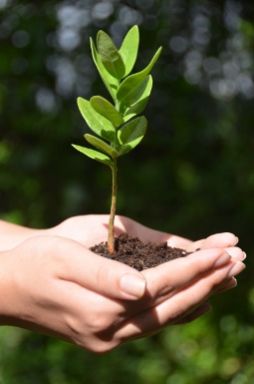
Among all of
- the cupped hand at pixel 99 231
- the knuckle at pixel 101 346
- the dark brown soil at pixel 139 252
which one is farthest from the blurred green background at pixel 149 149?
the knuckle at pixel 101 346

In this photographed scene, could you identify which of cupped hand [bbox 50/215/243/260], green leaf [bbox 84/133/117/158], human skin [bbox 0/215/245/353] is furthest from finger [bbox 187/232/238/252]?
green leaf [bbox 84/133/117/158]

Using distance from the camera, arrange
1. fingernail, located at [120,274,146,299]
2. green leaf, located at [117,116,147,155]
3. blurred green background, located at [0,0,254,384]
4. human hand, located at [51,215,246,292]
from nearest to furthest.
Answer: fingernail, located at [120,274,146,299], green leaf, located at [117,116,147,155], human hand, located at [51,215,246,292], blurred green background, located at [0,0,254,384]

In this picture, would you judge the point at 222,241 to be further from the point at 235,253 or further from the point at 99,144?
the point at 99,144

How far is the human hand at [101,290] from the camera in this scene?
1.28 metres

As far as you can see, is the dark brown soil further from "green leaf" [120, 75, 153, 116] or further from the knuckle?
"green leaf" [120, 75, 153, 116]

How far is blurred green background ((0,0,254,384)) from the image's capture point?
2605 millimetres

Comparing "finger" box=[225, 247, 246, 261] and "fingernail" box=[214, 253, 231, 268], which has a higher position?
"fingernail" box=[214, 253, 231, 268]

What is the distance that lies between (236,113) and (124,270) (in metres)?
1.56

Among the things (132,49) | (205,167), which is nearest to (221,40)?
(205,167)

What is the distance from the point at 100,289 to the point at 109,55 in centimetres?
38

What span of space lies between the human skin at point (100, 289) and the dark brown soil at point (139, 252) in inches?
2.7

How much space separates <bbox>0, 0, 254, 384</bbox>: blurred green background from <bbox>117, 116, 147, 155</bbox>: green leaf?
105 cm

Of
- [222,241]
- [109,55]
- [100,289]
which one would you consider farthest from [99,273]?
[109,55]

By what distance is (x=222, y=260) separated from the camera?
4.30 feet
